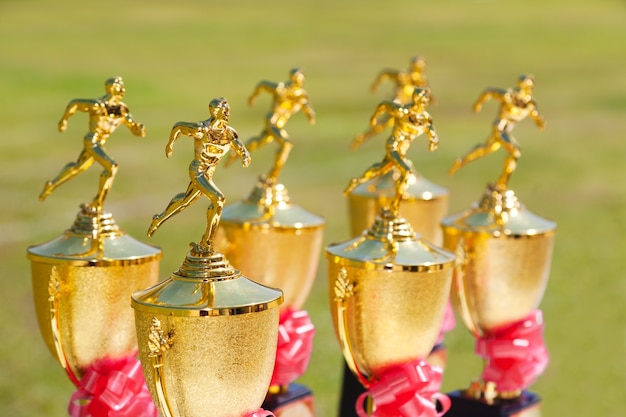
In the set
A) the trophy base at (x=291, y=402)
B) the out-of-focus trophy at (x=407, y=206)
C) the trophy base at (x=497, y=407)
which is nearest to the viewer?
the trophy base at (x=291, y=402)

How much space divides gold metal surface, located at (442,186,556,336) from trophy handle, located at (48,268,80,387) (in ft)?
2.43

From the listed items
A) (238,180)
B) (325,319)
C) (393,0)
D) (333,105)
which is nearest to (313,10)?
(393,0)

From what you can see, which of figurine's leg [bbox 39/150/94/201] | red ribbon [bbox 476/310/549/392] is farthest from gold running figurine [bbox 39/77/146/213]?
red ribbon [bbox 476/310/549/392]

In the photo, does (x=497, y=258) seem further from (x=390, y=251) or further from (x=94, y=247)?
(x=94, y=247)

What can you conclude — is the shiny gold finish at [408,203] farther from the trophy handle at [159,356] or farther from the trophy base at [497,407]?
the trophy handle at [159,356]

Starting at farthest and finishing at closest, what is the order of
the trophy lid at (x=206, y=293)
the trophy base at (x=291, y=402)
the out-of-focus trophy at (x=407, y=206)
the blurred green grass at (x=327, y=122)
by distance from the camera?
1. the blurred green grass at (x=327, y=122)
2. the out-of-focus trophy at (x=407, y=206)
3. the trophy base at (x=291, y=402)
4. the trophy lid at (x=206, y=293)

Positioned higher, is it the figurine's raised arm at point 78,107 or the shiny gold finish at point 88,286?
the figurine's raised arm at point 78,107

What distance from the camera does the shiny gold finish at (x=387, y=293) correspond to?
175cm

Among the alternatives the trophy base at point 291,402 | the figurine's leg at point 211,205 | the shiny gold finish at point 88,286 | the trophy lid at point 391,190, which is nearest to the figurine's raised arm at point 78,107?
the shiny gold finish at point 88,286

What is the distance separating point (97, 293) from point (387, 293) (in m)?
0.45

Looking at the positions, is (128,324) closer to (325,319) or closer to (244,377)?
(244,377)

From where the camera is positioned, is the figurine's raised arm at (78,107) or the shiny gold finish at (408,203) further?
the shiny gold finish at (408,203)

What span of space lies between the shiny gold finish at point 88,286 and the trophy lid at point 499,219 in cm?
63

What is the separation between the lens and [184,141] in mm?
10188
